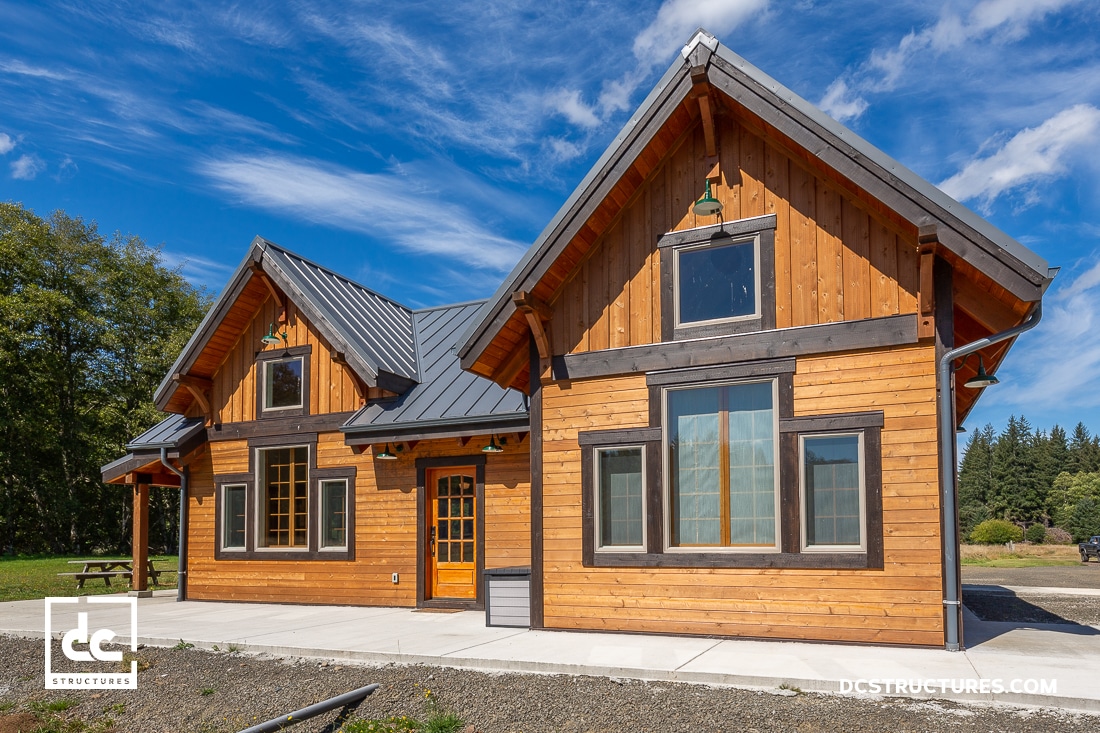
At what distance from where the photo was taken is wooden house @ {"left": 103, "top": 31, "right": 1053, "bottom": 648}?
8.90 m

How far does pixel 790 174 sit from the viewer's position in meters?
9.96

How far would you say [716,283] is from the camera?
10.3 m

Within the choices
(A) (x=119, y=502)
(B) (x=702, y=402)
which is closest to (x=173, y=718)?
(B) (x=702, y=402)

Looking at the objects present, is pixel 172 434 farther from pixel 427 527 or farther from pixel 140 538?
pixel 427 527

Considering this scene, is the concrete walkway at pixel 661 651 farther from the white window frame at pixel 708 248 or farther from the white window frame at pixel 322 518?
the white window frame at pixel 708 248

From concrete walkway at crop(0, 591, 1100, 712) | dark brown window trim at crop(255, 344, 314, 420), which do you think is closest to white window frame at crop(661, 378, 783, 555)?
concrete walkway at crop(0, 591, 1100, 712)

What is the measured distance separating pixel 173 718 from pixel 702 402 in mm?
6148

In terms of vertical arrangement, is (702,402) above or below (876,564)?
above

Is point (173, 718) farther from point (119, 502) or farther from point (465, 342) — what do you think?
point (119, 502)

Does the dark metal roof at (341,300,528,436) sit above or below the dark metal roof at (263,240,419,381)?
below

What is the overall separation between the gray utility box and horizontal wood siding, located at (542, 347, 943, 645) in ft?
1.32

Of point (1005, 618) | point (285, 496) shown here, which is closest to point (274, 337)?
point (285, 496)

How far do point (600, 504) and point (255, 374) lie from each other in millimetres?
7549

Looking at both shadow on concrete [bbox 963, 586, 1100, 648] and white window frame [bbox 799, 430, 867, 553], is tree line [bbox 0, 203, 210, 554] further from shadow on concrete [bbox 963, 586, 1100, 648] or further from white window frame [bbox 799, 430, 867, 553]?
white window frame [bbox 799, 430, 867, 553]
